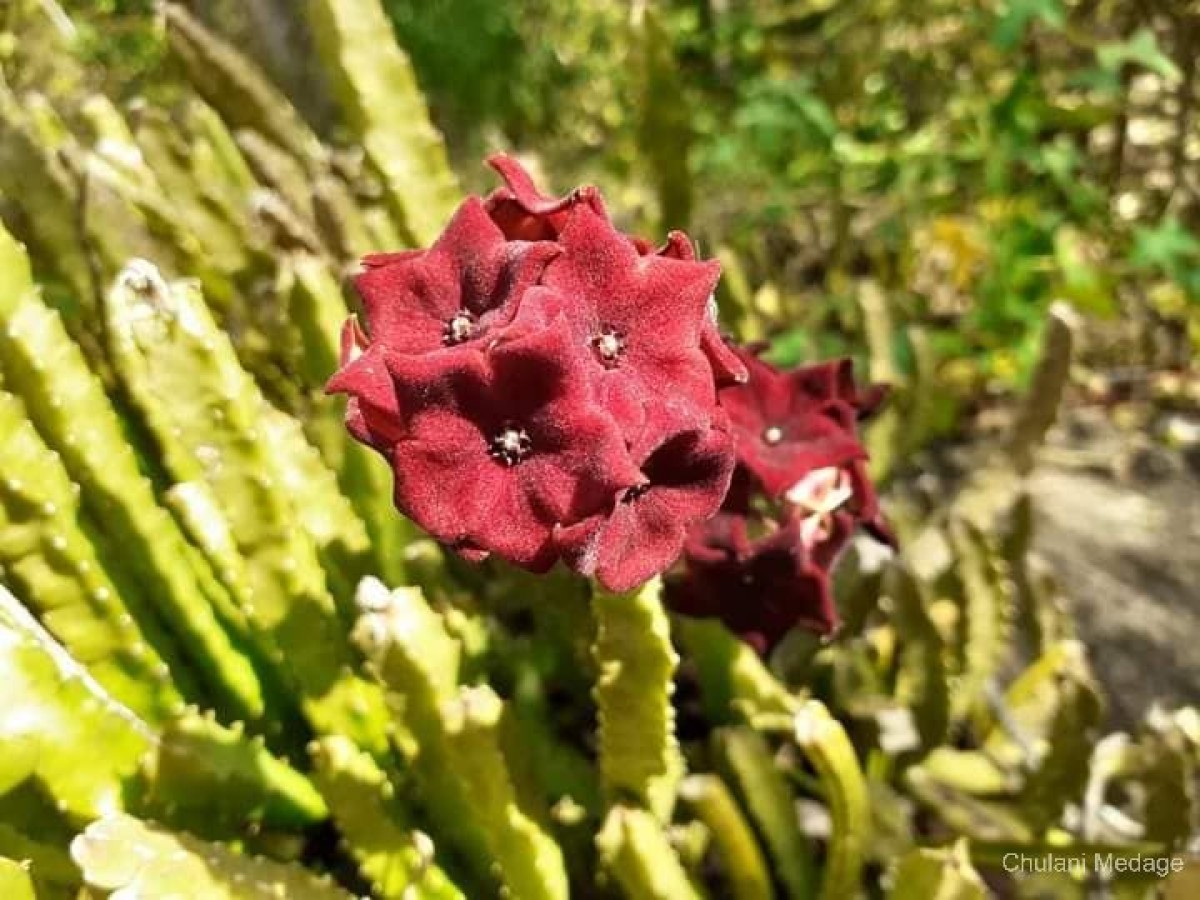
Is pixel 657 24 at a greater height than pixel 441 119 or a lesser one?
greater

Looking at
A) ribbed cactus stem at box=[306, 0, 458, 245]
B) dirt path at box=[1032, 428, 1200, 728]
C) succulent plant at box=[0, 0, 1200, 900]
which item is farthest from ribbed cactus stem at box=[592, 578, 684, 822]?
dirt path at box=[1032, 428, 1200, 728]

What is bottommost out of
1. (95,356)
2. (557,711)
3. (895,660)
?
(895,660)

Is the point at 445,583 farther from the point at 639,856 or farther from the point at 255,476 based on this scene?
the point at 639,856

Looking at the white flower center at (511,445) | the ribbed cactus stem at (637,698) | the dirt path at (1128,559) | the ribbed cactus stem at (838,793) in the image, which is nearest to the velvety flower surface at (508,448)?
the white flower center at (511,445)

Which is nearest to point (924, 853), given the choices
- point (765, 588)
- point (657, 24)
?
point (765, 588)

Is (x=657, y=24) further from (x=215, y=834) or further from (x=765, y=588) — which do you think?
(x=215, y=834)

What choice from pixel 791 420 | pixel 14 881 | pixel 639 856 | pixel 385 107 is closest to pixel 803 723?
pixel 639 856

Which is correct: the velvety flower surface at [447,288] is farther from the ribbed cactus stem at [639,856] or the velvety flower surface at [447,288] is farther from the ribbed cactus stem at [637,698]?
the ribbed cactus stem at [639,856]

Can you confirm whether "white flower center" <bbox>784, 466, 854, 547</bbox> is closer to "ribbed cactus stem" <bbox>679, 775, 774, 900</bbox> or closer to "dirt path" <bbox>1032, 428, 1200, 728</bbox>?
"ribbed cactus stem" <bbox>679, 775, 774, 900</bbox>
